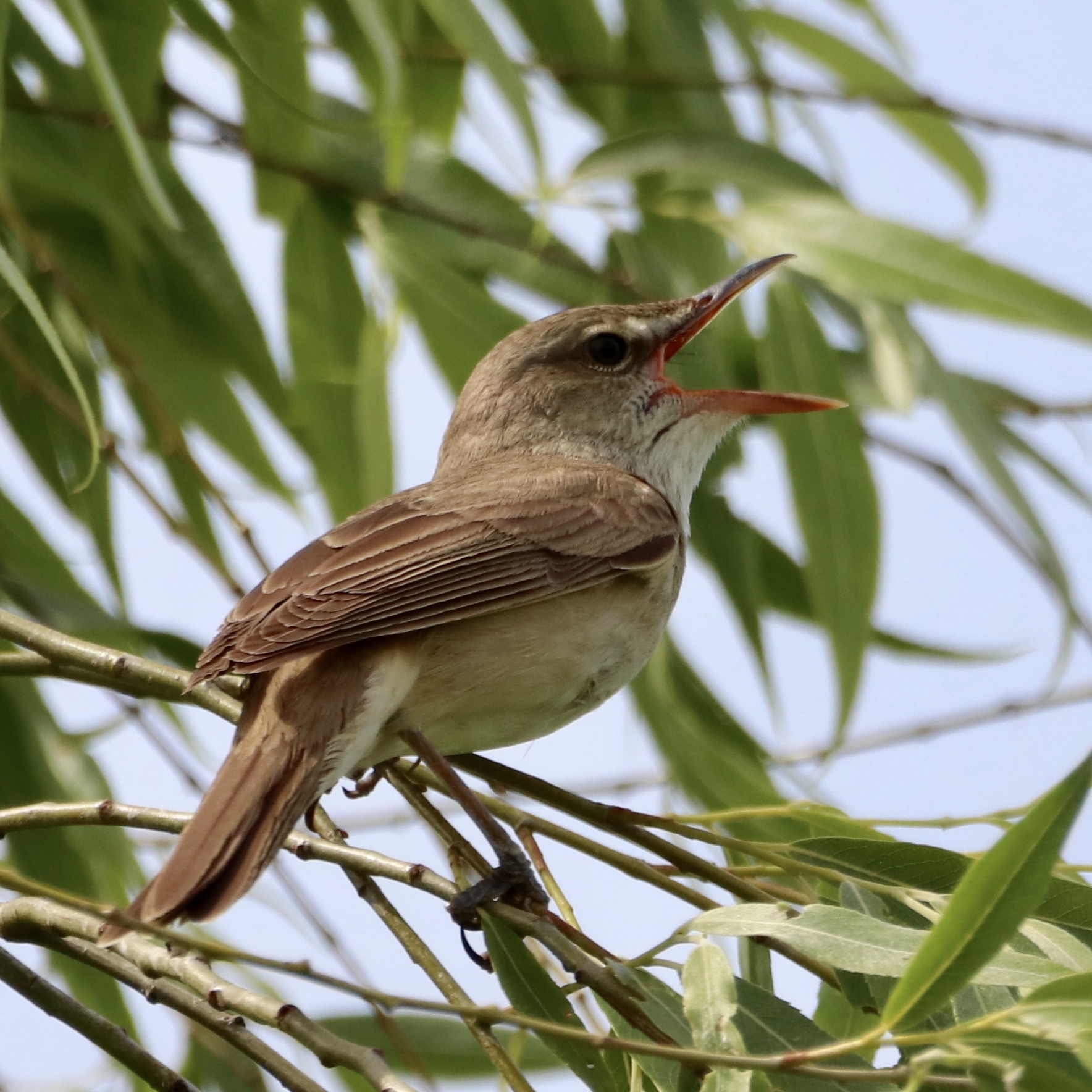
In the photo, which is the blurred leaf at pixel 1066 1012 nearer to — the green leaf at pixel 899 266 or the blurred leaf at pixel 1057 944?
the blurred leaf at pixel 1057 944

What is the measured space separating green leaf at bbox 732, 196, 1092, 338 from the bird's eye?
0.40 m

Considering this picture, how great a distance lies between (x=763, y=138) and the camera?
12.5ft

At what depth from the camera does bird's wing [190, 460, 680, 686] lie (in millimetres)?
2529

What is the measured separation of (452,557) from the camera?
114 inches

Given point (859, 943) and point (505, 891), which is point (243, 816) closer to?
point (505, 891)

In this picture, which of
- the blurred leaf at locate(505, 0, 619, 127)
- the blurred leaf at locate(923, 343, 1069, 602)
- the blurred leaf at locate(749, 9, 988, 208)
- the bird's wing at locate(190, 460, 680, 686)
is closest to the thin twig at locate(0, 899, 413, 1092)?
the bird's wing at locate(190, 460, 680, 686)

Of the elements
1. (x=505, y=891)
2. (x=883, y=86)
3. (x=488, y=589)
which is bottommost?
(x=505, y=891)

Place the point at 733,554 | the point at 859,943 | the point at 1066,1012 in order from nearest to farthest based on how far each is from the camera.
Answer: the point at 1066,1012 → the point at 859,943 → the point at 733,554

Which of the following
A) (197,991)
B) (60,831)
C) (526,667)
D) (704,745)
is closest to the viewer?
(197,991)

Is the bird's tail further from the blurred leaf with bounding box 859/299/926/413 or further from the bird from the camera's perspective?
the blurred leaf with bounding box 859/299/926/413

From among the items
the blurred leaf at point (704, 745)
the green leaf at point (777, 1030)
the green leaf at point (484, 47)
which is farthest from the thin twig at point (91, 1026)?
the green leaf at point (484, 47)

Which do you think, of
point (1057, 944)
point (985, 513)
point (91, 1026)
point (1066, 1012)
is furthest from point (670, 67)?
point (1066, 1012)

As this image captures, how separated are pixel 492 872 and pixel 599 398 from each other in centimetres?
162

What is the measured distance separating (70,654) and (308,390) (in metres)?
1.46
